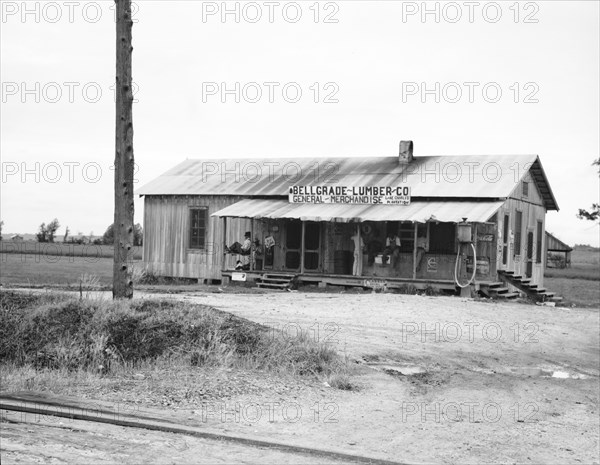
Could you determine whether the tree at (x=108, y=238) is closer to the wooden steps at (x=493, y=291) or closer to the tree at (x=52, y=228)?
the tree at (x=52, y=228)

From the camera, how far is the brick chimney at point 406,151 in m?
30.9

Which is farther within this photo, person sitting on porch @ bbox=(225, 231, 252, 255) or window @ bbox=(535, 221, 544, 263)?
window @ bbox=(535, 221, 544, 263)

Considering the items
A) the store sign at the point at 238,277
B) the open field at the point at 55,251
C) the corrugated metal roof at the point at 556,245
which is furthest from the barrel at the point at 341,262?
the corrugated metal roof at the point at 556,245

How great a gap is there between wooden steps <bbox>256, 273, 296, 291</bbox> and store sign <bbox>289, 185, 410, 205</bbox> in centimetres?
291

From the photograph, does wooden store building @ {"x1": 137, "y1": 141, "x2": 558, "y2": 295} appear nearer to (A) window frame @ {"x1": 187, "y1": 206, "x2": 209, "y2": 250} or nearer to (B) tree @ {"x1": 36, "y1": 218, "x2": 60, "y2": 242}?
(A) window frame @ {"x1": 187, "y1": 206, "x2": 209, "y2": 250}

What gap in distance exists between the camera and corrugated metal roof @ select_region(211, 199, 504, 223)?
83.3 ft

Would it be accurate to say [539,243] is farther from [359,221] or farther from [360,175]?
[359,221]

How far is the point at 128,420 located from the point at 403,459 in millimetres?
2698

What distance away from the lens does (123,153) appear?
13.5 m

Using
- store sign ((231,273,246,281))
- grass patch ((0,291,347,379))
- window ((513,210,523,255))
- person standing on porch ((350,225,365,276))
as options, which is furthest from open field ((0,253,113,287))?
window ((513,210,523,255))

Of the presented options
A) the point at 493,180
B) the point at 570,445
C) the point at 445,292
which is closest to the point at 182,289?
the point at 445,292

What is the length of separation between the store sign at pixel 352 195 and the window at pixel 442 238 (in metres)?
1.25

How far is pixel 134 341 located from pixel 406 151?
2085 centimetres

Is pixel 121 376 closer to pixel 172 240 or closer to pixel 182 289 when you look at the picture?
pixel 182 289
